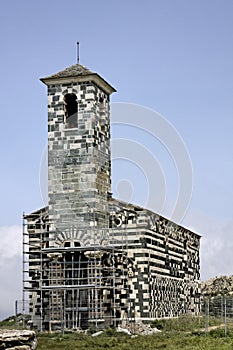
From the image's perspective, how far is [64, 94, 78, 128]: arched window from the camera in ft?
121

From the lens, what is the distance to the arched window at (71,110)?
37.0 m

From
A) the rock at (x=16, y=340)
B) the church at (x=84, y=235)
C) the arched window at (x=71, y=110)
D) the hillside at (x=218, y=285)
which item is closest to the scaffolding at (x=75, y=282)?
the church at (x=84, y=235)

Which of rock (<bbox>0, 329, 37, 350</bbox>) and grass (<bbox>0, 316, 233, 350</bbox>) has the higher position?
rock (<bbox>0, 329, 37, 350</bbox>)

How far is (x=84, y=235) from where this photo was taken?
3550cm

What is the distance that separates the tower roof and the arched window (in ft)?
2.83

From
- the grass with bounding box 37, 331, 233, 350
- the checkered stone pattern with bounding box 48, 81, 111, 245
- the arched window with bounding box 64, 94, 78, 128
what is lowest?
the grass with bounding box 37, 331, 233, 350

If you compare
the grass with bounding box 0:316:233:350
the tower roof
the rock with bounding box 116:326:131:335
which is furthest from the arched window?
the grass with bounding box 0:316:233:350

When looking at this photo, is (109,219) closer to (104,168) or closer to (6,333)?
(104,168)

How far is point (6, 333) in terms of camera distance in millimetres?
20609

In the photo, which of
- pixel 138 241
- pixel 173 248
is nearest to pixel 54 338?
pixel 138 241

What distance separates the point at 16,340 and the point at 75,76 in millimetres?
18642

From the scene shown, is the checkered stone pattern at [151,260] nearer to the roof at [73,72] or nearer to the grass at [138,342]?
the grass at [138,342]

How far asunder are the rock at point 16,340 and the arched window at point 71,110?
16.9 meters

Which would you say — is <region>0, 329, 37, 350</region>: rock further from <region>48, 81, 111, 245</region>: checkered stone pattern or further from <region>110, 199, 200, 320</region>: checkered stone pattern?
<region>110, 199, 200, 320</region>: checkered stone pattern
